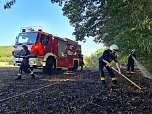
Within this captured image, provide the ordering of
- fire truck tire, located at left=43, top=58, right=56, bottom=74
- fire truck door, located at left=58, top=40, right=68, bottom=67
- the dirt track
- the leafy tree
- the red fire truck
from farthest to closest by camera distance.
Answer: fire truck door, located at left=58, top=40, right=68, bottom=67
fire truck tire, located at left=43, top=58, right=56, bottom=74
the red fire truck
the leafy tree
the dirt track

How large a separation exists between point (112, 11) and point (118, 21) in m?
1.26

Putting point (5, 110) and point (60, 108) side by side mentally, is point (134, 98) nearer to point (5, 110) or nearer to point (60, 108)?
point (60, 108)

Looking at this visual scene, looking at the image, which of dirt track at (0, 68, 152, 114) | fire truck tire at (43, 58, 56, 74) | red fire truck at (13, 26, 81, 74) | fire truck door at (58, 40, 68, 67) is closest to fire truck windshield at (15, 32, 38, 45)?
red fire truck at (13, 26, 81, 74)

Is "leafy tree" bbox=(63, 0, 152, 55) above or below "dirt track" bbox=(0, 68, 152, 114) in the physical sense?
above

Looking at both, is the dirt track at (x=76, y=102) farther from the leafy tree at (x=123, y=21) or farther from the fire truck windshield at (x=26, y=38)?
the fire truck windshield at (x=26, y=38)

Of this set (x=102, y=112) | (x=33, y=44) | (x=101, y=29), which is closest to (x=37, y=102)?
(x=102, y=112)

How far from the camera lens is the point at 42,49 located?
60.3 ft

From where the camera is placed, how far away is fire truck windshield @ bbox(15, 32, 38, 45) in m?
18.3

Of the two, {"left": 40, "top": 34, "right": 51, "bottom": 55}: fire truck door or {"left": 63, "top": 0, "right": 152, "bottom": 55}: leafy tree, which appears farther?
{"left": 40, "top": 34, "right": 51, "bottom": 55}: fire truck door

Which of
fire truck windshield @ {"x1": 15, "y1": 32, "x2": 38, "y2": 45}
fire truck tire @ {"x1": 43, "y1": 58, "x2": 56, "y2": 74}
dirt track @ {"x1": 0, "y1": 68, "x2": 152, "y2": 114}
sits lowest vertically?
dirt track @ {"x1": 0, "y1": 68, "x2": 152, "y2": 114}

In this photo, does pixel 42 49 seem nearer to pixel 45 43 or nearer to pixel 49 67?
pixel 45 43

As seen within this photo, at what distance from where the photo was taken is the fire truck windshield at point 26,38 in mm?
18344

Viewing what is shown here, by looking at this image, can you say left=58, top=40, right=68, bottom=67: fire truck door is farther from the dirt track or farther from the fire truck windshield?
the dirt track

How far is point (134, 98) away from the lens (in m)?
9.16
